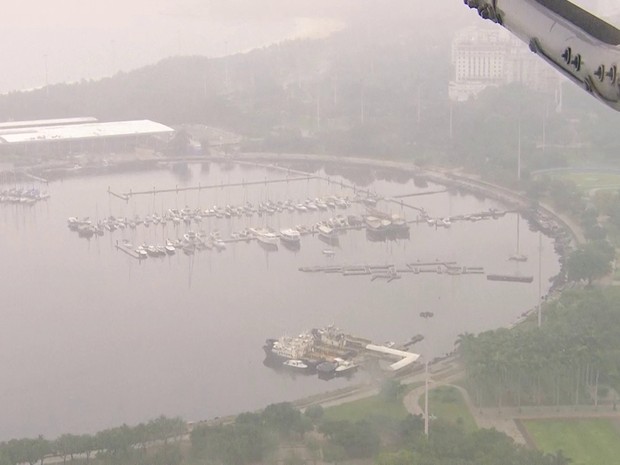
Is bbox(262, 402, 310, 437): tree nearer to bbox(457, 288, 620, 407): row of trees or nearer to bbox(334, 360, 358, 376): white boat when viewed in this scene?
bbox(457, 288, 620, 407): row of trees

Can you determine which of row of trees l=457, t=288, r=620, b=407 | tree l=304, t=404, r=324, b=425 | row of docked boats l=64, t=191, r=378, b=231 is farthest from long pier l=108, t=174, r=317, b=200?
tree l=304, t=404, r=324, b=425

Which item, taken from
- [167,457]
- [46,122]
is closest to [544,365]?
[167,457]

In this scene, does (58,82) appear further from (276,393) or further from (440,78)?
(276,393)

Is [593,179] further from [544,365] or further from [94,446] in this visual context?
[94,446]

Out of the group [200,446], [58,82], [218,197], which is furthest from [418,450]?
[58,82]

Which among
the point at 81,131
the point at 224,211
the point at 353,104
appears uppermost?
the point at 353,104
